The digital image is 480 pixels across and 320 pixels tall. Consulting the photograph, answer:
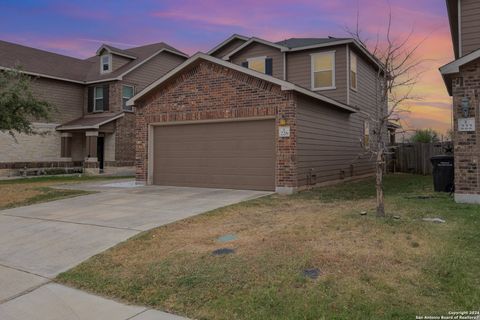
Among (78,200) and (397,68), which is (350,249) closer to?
(397,68)

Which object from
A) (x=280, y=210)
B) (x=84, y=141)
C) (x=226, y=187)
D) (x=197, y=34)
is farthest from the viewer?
(x=84, y=141)

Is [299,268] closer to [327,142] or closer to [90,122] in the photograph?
[327,142]

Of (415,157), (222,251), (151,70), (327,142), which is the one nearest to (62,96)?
(151,70)

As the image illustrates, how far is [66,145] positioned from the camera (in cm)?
2470

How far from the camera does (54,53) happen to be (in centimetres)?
2717

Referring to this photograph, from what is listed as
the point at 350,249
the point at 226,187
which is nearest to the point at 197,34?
the point at 226,187

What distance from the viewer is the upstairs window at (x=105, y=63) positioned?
25312 mm

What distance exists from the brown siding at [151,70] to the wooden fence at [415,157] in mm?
15436

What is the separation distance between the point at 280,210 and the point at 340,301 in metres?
4.95

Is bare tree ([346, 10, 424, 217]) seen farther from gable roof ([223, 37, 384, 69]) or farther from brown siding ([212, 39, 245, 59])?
brown siding ([212, 39, 245, 59])

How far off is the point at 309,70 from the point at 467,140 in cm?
913

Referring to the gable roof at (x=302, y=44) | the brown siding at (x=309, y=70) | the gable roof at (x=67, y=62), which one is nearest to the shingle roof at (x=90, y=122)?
the gable roof at (x=67, y=62)

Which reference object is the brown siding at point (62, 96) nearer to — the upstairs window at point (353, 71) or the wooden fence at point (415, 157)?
the upstairs window at point (353, 71)

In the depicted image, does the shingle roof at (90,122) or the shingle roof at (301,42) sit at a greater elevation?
the shingle roof at (301,42)
